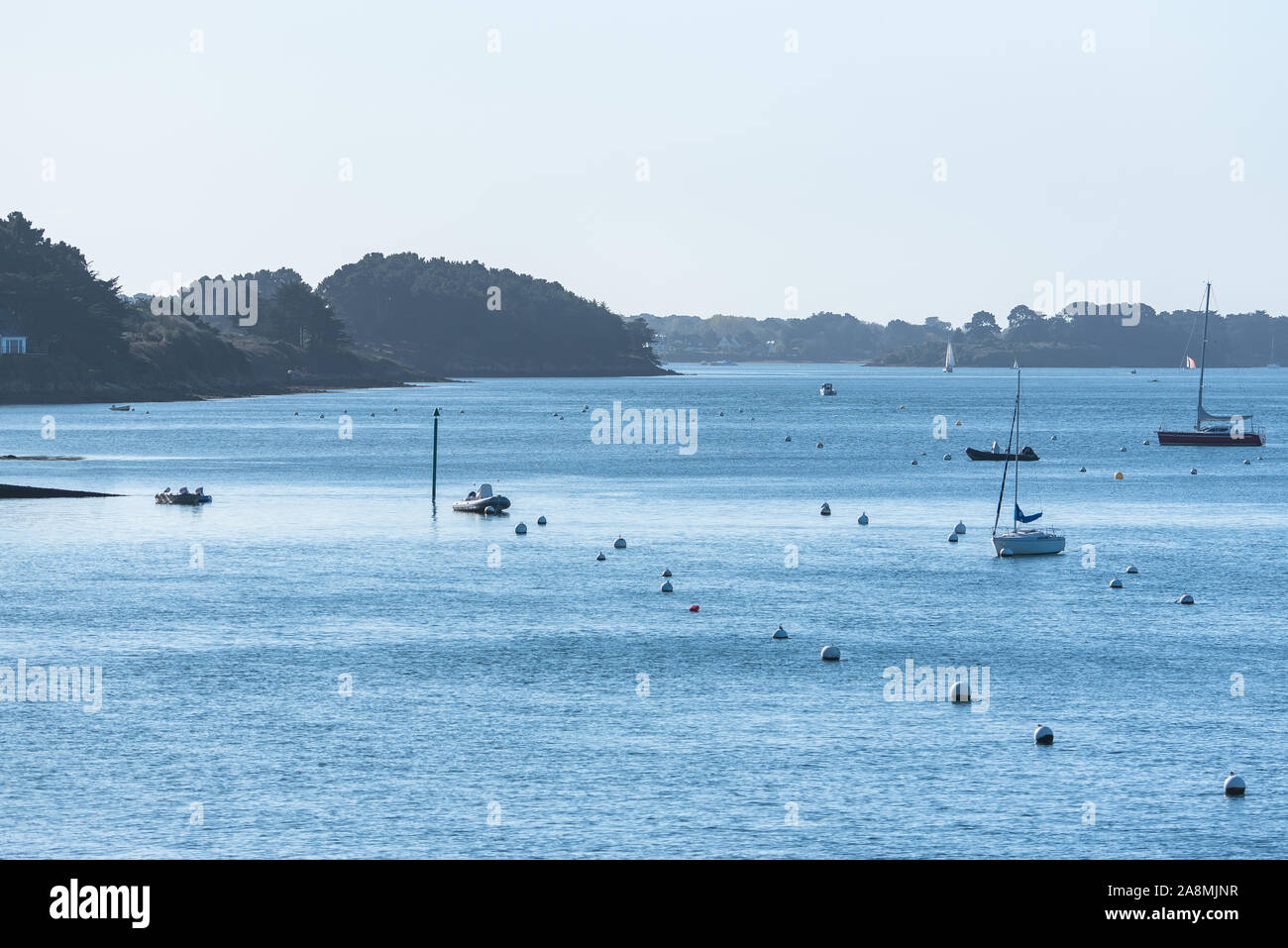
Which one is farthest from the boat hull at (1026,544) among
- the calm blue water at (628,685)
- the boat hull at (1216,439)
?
the boat hull at (1216,439)

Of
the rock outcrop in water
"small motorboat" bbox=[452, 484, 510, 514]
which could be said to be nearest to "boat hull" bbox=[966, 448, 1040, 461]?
"small motorboat" bbox=[452, 484, 510, 514]

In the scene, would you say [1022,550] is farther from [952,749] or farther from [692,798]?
[692,798]

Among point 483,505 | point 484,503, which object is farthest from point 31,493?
point 484,503

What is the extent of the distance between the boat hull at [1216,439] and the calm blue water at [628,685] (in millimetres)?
81650

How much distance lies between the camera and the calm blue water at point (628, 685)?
3856cm

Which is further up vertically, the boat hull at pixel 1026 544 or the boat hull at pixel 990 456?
the boat hull at pixel 990 456

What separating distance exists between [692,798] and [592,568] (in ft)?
153

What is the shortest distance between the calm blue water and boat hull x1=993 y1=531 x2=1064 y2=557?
1.16 m

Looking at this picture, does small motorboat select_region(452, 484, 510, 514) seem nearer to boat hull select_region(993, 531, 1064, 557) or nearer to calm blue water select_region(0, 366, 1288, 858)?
calm blue water select_region(0, 366, 1288, 858)

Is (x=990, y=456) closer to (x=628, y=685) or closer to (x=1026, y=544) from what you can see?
(x=1026, y=544)

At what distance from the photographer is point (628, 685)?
5534 cm

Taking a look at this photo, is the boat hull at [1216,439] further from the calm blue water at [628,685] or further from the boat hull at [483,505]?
the boat hull at [483,505]

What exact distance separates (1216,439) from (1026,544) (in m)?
117
